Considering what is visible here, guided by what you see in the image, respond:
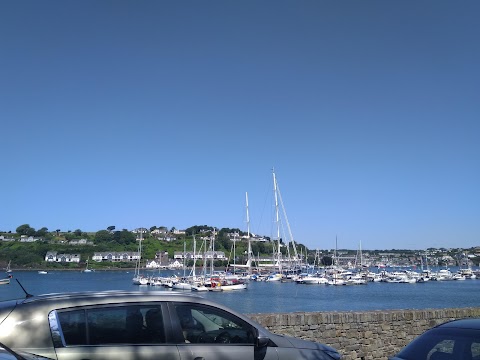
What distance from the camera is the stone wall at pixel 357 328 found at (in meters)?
10.2

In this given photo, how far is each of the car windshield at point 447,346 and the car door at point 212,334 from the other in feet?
5.04

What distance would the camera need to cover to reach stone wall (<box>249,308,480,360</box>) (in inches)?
400

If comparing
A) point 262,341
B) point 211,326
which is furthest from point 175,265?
point 262,341

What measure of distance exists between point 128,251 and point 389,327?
600 ft

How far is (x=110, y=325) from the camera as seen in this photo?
4.74 meters

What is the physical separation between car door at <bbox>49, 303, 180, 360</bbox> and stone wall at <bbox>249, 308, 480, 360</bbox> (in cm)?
540

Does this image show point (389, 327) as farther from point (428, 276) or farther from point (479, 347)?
point (428, 276)

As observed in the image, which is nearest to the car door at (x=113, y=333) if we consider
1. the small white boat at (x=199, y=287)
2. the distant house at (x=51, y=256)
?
the small white boat at (x=199, y=287)

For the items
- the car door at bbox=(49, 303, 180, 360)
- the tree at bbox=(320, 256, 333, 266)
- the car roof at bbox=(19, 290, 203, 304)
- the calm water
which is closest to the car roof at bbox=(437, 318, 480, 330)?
the car roof at bbox=(19, 290, 203, 304)

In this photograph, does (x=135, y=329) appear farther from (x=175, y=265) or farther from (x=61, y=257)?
(x=61, y=257)

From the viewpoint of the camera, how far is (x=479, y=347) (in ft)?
15.9

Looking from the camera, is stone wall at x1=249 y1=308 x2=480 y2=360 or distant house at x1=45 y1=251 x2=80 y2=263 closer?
stone wall at x1=249 y1=308 x2=480 y2=360

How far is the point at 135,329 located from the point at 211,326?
928mm

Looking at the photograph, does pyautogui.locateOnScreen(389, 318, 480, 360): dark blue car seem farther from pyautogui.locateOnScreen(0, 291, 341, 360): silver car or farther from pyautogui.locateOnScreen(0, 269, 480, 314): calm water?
pyautogui.locateOnScreen(0, 269, 480, 314): calm water
